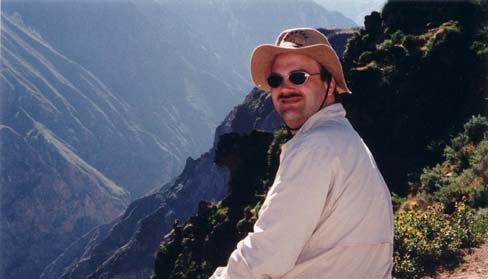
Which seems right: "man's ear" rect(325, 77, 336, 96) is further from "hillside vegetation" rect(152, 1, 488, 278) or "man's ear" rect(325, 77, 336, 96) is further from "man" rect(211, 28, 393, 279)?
"hillside vegetation" rect(152, 1, 488, 278)

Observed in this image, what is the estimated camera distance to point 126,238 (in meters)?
139

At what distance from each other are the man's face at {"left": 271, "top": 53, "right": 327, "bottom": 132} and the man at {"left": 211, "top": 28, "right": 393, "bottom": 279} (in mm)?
22

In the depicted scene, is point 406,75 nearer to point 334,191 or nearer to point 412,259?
point 412,259

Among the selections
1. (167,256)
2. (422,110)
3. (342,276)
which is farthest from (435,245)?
(167,256)

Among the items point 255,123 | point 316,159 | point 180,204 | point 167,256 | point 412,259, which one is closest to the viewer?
point 316,159

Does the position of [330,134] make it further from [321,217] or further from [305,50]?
[305,50]

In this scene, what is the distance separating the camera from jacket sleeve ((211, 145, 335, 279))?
92.2 inches

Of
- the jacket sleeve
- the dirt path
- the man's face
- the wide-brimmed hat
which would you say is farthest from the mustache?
the dirt path

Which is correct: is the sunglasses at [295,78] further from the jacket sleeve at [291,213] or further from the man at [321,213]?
the jacket sleeve at [291,213]

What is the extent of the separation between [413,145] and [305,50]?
18.5 meters

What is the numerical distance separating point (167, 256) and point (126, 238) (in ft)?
361

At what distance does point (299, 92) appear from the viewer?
2855 mm

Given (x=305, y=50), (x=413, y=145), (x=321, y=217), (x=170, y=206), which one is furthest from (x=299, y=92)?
(x=170, y=206)

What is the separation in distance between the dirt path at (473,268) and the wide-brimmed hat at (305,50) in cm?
554
